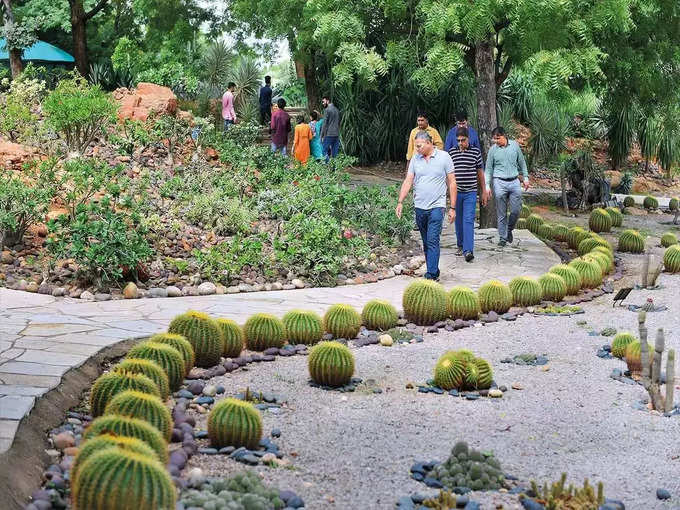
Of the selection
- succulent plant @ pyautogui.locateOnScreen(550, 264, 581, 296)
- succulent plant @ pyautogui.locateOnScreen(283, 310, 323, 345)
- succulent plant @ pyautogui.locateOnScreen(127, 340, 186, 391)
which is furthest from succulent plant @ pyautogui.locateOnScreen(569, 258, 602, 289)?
succulent plant @ pyautogui.locateOnScreen(127, 340, 186, 391)

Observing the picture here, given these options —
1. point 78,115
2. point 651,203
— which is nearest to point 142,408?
point 78,115

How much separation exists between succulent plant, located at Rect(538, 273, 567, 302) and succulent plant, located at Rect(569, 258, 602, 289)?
0.67m

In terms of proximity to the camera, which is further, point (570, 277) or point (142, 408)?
point (570, 277)

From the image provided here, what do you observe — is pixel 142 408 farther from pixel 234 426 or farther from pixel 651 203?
pixel 651 203

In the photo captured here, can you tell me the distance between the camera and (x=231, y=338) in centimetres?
679

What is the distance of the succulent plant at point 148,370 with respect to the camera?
5.31 meters

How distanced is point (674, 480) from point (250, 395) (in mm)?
2437

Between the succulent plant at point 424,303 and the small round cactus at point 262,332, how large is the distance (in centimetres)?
148

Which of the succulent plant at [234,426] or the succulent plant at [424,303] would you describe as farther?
the succulent plant at [424,303]

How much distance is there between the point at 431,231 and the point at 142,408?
5549 millimetres

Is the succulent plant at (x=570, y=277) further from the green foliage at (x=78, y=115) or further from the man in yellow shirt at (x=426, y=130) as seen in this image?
the green foliage at (x=78, y=115)

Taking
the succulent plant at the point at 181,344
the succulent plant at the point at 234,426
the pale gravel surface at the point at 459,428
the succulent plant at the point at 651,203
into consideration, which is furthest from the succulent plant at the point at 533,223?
the succulent plant at the point at 234,426

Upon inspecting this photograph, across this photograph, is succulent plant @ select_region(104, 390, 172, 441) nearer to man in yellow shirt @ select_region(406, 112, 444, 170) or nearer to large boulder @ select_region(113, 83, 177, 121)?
man in yellow shirt @ select_region(406, 112, 444, 170)

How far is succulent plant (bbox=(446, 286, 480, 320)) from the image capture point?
8375mm
